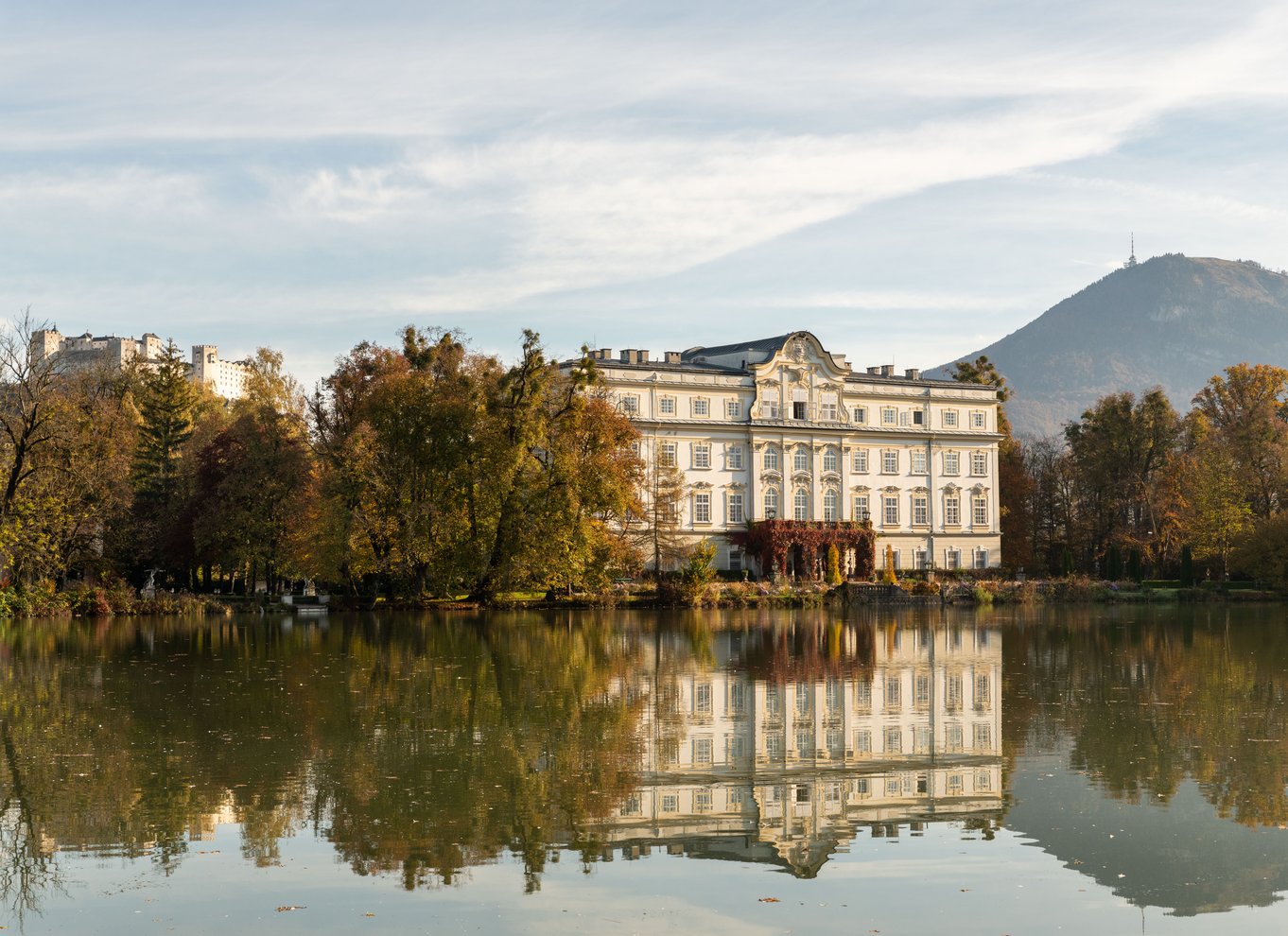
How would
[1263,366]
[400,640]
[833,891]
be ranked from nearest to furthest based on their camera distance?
[833,891], [400,640], [1263,366]

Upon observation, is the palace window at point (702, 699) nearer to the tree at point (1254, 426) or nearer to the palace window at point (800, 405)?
the palace window at point (800, 405)

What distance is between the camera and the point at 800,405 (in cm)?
6925

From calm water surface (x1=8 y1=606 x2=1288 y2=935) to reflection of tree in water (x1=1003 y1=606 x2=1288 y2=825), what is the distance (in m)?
0.08

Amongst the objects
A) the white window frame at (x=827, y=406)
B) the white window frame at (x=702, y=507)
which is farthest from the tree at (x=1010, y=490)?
the white window frame at (x=702, y=507)

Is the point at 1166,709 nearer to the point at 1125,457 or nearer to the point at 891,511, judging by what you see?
the point at 891,511

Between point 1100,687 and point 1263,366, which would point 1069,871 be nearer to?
point 1100,687

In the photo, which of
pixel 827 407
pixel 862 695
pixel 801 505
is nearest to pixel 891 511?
pixel 801 505

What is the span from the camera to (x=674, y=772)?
1316cm

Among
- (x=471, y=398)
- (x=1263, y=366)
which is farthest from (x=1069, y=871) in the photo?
(x=1263, y=366)

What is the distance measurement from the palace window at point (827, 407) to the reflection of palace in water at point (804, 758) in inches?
1809

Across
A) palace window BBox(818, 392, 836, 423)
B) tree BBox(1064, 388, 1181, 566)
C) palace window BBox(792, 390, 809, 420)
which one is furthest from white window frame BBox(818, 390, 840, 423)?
tree BBox(1064, 388, 1181, 566)

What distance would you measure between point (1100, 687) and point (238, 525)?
112 ft

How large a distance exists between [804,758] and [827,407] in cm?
5652

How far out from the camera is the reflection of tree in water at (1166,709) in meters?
12.7
